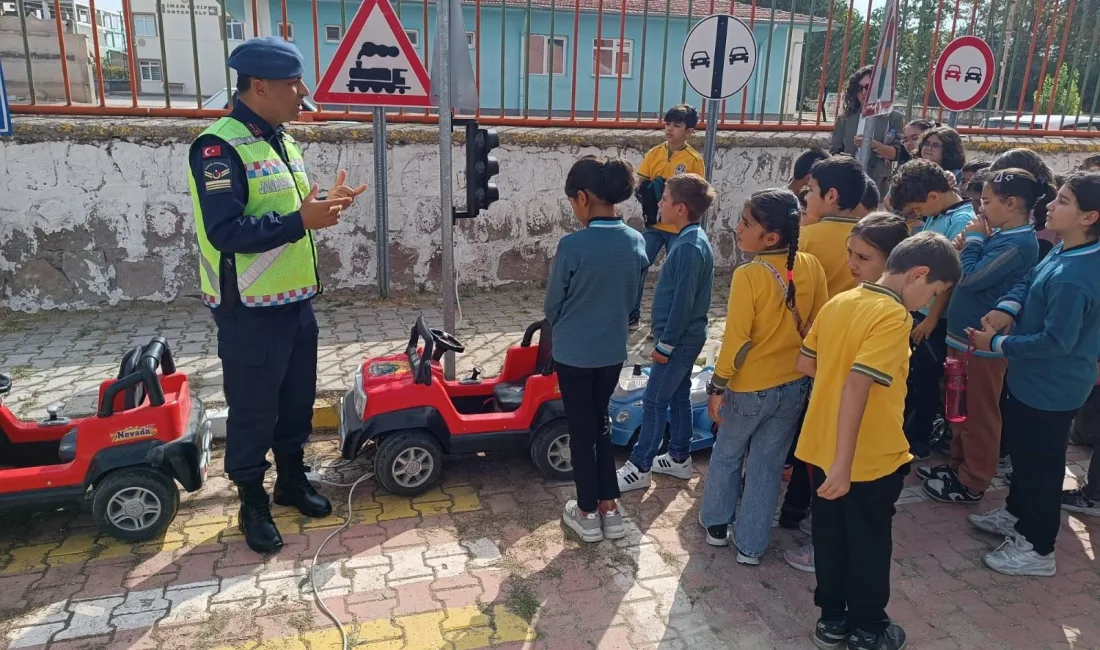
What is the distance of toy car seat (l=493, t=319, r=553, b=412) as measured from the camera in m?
4.46

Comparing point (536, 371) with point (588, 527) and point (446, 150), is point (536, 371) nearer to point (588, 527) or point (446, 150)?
point (588, 527)

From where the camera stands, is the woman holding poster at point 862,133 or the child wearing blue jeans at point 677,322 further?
the woman holding poster at point 862,133

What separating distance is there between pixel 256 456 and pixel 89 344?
3.44 metres

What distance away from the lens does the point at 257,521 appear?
379cm

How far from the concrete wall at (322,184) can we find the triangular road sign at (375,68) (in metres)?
1.15

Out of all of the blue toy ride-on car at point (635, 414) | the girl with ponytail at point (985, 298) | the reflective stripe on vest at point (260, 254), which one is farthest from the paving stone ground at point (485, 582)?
the reflective stripe on vest at point (260, 254)

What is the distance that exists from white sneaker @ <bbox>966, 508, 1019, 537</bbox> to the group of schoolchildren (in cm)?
1

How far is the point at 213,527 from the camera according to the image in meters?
3.97

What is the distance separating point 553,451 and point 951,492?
87.5 inches

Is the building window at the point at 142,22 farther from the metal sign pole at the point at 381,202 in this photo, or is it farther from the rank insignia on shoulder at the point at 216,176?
the rank insignia on shoulder at the point at 216,176

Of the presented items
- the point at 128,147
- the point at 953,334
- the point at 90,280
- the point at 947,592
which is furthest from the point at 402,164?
the point at 947,592

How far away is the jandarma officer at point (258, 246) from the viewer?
337cm

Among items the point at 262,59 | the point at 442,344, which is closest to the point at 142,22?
the point at 262,59

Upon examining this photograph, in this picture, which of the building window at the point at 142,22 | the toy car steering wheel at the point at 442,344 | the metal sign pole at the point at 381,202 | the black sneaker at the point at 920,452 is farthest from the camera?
the building window at the point at 142,22
